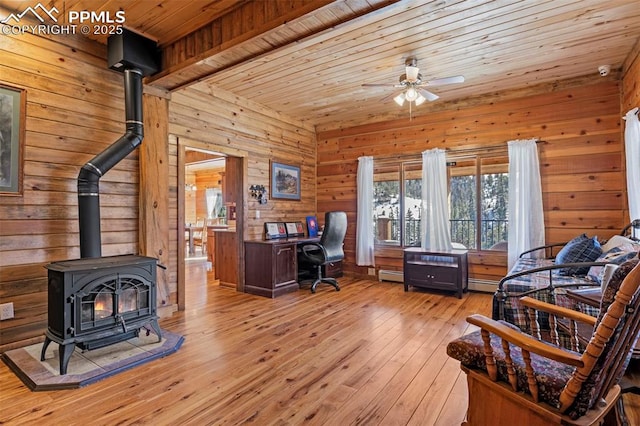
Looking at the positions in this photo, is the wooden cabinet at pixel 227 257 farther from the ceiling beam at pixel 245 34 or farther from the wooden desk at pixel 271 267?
the ceiling beam at pixel 245 34

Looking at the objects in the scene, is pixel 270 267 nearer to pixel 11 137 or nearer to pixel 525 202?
pixel 11 137

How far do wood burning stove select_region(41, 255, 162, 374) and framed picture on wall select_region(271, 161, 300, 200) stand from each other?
275 cm

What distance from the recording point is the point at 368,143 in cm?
581

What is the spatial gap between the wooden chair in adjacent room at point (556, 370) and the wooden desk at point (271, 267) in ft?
10.5

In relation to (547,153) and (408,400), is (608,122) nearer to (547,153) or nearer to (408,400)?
(547,153)

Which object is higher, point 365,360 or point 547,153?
point 547,153

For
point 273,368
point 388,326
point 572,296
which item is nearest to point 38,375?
point 273,368

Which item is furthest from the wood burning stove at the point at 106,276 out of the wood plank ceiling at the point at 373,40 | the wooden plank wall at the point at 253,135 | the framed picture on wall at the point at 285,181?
the framed picture on wall at the point at 285,181

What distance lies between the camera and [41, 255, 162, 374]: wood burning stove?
7.76 ft

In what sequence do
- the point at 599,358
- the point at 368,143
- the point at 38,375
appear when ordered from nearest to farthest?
1. the point at 599,358
2. the point at 38,375
3. the point at 368,143

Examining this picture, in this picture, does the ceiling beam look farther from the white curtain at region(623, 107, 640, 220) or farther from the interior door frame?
the white curtain at region(623, 107, 640, 220)

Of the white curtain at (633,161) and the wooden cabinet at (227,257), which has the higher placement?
the white curtain at (633,161)

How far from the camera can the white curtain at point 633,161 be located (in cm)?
331

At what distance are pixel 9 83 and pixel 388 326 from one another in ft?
13.1
